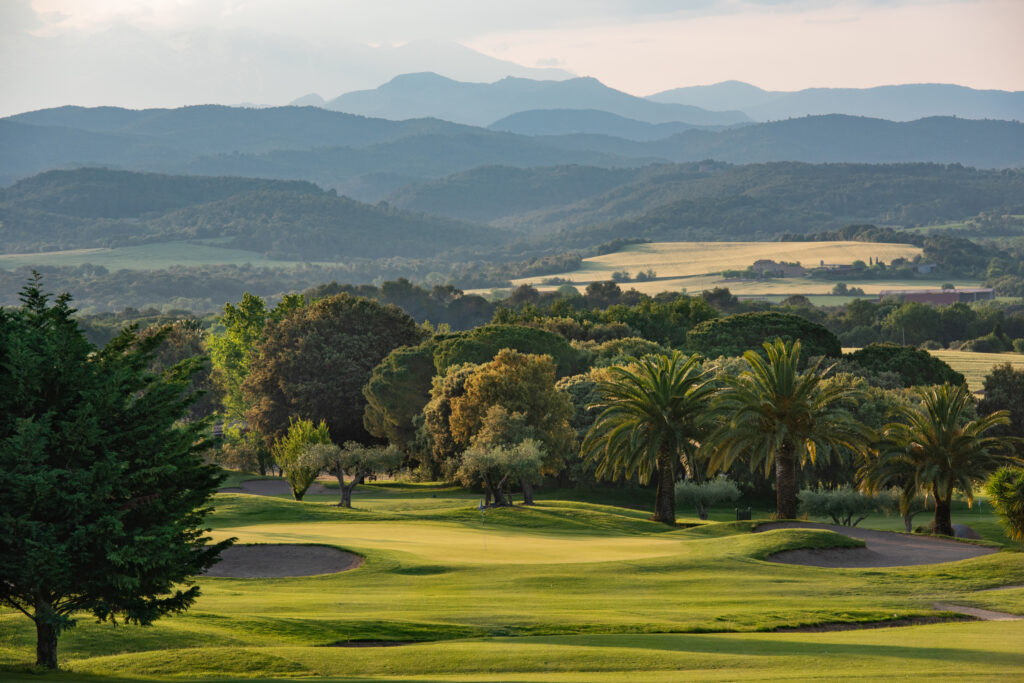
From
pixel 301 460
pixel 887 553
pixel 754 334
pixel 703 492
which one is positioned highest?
pixel 754 334

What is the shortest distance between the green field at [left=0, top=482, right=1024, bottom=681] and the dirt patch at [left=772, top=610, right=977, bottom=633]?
0.26m

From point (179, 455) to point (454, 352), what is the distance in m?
61.7

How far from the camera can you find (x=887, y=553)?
3750cm

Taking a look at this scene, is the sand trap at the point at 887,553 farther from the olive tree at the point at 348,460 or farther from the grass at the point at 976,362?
the grass at the point at 976,362

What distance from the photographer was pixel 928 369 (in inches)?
3701

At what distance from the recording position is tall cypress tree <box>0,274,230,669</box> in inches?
667

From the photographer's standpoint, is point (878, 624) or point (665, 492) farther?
point (665, 492)

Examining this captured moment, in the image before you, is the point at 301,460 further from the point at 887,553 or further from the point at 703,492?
the point at 887,553

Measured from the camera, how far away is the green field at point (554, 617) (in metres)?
18.7

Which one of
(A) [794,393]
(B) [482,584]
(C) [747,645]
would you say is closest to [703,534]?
(A) [794,393]

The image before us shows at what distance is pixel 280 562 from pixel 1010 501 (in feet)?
73.6

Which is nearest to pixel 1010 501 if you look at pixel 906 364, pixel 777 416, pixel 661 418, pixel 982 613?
→ pixel 982 613

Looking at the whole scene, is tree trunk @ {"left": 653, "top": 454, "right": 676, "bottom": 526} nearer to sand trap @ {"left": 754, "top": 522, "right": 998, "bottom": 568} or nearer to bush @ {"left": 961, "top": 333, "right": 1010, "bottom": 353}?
sand trap @ {"left": 754, "top": 522, "right": 998, "bottom": 568}

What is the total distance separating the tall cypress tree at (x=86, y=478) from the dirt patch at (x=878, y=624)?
1306cm
